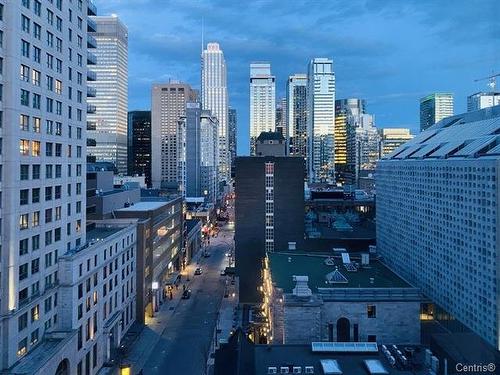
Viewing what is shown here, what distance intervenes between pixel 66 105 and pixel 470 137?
45560 mm

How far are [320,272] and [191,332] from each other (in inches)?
807

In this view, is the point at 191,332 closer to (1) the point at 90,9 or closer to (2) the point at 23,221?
(2) the point at 23,221

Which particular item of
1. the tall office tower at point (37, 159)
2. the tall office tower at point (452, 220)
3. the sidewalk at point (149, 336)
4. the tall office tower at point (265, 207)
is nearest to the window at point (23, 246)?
the tall office tower at point (37, 159)

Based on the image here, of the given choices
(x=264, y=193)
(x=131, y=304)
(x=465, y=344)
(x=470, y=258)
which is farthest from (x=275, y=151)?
(x=465, y=344)

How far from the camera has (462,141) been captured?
57000 mm

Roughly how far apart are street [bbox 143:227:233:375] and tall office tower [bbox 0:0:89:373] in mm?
14858

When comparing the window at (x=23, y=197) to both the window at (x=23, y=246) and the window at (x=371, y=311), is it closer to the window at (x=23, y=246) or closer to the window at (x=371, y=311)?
the window at (x=23, y=246)

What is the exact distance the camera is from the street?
56938 millimetres

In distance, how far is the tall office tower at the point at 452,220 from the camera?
42.6m

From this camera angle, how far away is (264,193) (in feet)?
287

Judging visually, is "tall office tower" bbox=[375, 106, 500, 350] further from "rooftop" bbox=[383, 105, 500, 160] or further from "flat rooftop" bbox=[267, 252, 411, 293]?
"flat rooftop" bbox=[267, 252, 411, 293]

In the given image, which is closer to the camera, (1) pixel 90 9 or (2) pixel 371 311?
(2) pixel 371 311

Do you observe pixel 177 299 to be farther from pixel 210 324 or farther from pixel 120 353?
pixel 120 353

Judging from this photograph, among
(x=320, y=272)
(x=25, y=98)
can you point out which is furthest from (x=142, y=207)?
(x=25, y=98)
